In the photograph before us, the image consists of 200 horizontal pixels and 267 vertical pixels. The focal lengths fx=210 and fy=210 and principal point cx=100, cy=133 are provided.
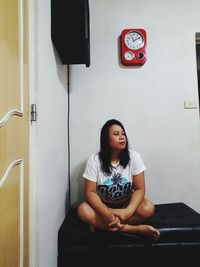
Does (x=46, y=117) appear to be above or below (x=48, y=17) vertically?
below

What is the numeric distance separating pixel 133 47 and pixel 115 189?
118cm

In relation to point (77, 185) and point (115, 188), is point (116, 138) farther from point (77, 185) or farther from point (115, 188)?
point (77, 185)

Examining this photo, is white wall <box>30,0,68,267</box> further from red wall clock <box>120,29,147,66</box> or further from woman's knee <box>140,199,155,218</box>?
red wall clock <box>120,29,147,66</box>

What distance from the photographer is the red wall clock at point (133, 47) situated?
1783mm

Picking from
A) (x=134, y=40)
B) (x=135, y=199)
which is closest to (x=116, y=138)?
(x=135, y=199)

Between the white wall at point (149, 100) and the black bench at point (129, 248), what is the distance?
1.78 ft

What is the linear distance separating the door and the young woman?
0.48 meters

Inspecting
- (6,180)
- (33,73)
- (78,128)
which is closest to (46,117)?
(33,73)

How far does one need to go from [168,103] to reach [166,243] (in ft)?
3.61

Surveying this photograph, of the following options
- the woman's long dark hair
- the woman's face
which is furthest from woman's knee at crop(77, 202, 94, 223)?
the woman's face

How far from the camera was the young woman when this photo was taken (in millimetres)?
1239

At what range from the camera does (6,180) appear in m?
0.69

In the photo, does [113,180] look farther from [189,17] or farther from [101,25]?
[189,17]

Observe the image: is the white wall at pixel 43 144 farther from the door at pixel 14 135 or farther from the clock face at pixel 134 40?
the clock face at pixel 134 40
